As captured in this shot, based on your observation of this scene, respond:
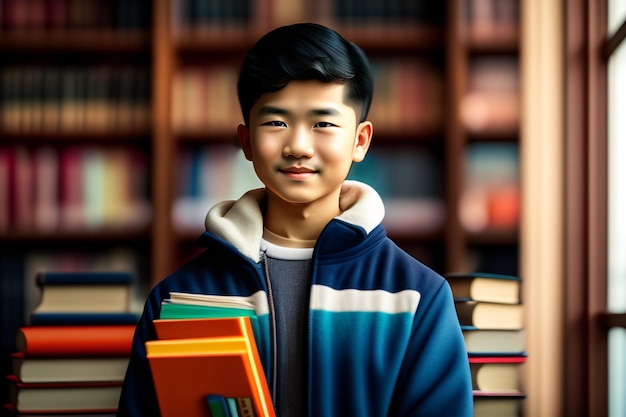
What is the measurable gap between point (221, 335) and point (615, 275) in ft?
4.46

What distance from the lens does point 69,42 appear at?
10.8ft

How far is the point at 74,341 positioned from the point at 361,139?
53 cm

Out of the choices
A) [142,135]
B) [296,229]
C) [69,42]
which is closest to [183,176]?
[142,135]

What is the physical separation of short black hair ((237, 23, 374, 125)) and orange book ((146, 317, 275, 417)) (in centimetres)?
31

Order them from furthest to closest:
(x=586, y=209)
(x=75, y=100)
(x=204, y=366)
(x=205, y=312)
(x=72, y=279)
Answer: (x=75, y=100) → (x=586, y=209) → (x=72, y=279) → (x=205, y=312) → (x=204, y=366)

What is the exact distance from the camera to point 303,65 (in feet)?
3.48

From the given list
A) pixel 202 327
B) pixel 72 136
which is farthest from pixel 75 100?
pixel 202 327

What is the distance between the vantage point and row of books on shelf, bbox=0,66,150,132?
330 cm

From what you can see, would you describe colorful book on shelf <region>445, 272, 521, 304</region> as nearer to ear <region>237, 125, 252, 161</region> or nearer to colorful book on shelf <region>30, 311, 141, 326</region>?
ear <region>237, 125, 252, 161</region>

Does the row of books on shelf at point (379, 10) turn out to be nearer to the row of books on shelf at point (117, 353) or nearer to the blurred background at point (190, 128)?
the blurred background at point (190, 128)

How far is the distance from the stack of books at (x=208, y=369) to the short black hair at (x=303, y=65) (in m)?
0.31

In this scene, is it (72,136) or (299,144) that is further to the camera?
(72,136)

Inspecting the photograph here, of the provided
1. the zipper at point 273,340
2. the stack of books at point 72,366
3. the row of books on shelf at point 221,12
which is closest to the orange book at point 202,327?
the zipper at point 273,340

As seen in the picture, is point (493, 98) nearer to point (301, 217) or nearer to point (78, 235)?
point (78, 235)
